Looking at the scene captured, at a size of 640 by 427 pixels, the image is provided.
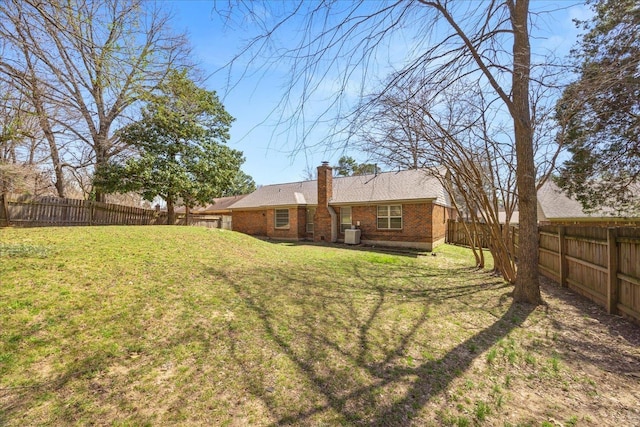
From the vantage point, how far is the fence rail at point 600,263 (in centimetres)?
466

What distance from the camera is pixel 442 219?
1812cm

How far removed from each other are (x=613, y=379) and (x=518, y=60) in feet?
16.8

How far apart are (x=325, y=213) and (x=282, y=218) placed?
3.83 m

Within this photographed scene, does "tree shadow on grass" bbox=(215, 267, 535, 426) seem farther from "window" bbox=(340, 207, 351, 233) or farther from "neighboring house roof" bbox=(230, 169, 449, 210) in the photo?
"window" bbox=(340, 207, 351, 233)

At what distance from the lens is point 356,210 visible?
56.9ft

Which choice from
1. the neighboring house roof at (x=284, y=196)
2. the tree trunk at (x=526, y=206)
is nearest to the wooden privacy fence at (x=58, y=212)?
the neighboring house roof at (x=284, y=196)

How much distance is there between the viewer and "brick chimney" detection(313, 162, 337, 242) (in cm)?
1780

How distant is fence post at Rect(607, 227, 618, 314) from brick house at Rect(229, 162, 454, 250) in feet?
29.4

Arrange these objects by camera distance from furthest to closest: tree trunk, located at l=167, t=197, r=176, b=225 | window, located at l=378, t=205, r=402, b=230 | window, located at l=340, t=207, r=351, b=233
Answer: window, located at l=340, t=207, r=351, b=233 < tree trunk, located at l=167, t=197, r=176, b=225 < window, located at l=378, t=205, r=402, b=230

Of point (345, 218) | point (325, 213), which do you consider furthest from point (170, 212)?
point (345, 218)

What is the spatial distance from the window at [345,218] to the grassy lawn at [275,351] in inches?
429

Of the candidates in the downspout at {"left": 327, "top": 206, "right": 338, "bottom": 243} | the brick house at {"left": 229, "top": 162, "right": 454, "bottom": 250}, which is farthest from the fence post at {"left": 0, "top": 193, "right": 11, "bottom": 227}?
the downspout at {"left": 327, "top": 206, "right": 338, "bottom": 243}

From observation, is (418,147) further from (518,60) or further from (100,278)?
(100,278)

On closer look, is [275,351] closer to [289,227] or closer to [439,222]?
[439,222]
